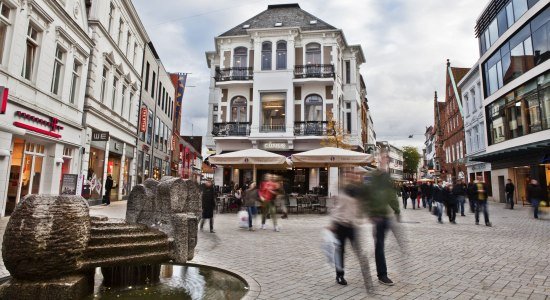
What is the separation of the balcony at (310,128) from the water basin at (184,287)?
819 inches

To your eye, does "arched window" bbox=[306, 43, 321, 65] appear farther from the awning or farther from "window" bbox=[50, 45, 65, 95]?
"window" bbox=[50, 45, 65, 95]

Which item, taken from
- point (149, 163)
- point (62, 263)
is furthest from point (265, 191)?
point (149, 163)

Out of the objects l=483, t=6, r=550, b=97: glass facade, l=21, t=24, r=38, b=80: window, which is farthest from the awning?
l=21, t=24, r=38, b=80: window

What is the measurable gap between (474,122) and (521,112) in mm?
11898

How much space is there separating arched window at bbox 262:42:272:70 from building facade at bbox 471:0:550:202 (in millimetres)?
17110

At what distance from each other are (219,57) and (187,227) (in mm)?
26631

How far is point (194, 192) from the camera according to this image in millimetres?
6551

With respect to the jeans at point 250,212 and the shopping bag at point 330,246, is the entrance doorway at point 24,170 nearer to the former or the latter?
the jeans at point 250,212

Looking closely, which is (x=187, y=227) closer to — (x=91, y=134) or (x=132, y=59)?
(x=91, y=134)

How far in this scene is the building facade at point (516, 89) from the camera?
65.0 feet

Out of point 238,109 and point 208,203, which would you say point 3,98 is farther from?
point 238,109

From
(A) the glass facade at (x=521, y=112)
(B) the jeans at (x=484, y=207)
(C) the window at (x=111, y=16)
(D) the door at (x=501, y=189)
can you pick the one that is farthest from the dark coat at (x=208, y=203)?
(D) the door at (x=501, y=189)

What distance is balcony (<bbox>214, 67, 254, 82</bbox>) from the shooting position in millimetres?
27406

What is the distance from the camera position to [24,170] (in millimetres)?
13383
